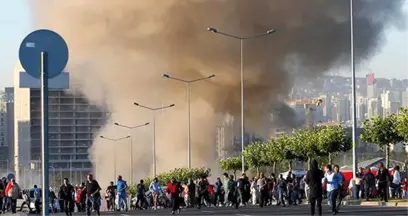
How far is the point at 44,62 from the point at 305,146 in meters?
49.1

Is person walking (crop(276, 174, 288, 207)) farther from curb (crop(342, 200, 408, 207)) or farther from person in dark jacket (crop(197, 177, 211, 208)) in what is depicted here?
person in dark jacket (crop(197, 177, 211, 208))

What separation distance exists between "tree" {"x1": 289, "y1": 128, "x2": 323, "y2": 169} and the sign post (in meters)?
46.9

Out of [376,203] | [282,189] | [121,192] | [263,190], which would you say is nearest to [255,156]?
[263,190]

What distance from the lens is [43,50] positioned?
9953 millimetres

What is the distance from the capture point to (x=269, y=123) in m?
91.4

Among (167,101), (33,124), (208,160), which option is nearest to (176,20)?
(167,101)

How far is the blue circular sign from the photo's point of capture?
32.3ft

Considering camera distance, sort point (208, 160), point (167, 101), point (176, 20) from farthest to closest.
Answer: point (208, 160)
point (167, 101)
point (176, 20)

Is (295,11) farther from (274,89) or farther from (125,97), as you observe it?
(125,97)

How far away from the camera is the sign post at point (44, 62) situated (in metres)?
9.77

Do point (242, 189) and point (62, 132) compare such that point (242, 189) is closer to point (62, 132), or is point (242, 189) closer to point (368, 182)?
point (368, 182)

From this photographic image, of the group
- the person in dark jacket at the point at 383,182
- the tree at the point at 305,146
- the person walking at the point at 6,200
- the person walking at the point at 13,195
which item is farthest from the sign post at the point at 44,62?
the tree at the point at 305,146

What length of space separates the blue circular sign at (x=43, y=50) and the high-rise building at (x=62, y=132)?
157817 mm

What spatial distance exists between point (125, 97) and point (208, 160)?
10.4 metres
